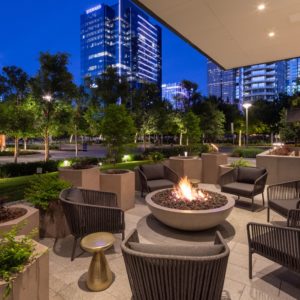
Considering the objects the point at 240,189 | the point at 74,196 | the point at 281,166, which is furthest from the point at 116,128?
the point at 281,166

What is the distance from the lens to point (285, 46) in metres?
6.14

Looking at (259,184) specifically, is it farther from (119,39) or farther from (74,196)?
(119,39)

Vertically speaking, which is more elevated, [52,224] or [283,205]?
[283,205]

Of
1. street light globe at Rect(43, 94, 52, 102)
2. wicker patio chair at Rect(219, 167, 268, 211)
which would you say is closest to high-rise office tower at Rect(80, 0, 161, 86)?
street light globe at Rect(43, 94, 52, 102)

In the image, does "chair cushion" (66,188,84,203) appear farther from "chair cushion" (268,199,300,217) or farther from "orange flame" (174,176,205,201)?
"chair cushion" (268,199,300,217)

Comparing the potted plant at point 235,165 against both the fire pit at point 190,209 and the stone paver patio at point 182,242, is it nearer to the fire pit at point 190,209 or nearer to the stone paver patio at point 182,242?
the fire pit at point 190,209

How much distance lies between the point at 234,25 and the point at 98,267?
Result: 5089 mm

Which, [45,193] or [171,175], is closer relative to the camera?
[45,193]

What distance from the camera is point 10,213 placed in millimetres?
2945

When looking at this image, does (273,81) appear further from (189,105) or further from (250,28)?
(250,28)

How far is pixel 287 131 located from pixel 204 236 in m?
14.4

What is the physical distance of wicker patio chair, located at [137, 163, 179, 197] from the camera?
5720 mm

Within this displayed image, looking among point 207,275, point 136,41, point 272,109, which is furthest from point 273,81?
point 207,275

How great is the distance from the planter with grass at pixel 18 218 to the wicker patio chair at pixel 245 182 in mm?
3991
